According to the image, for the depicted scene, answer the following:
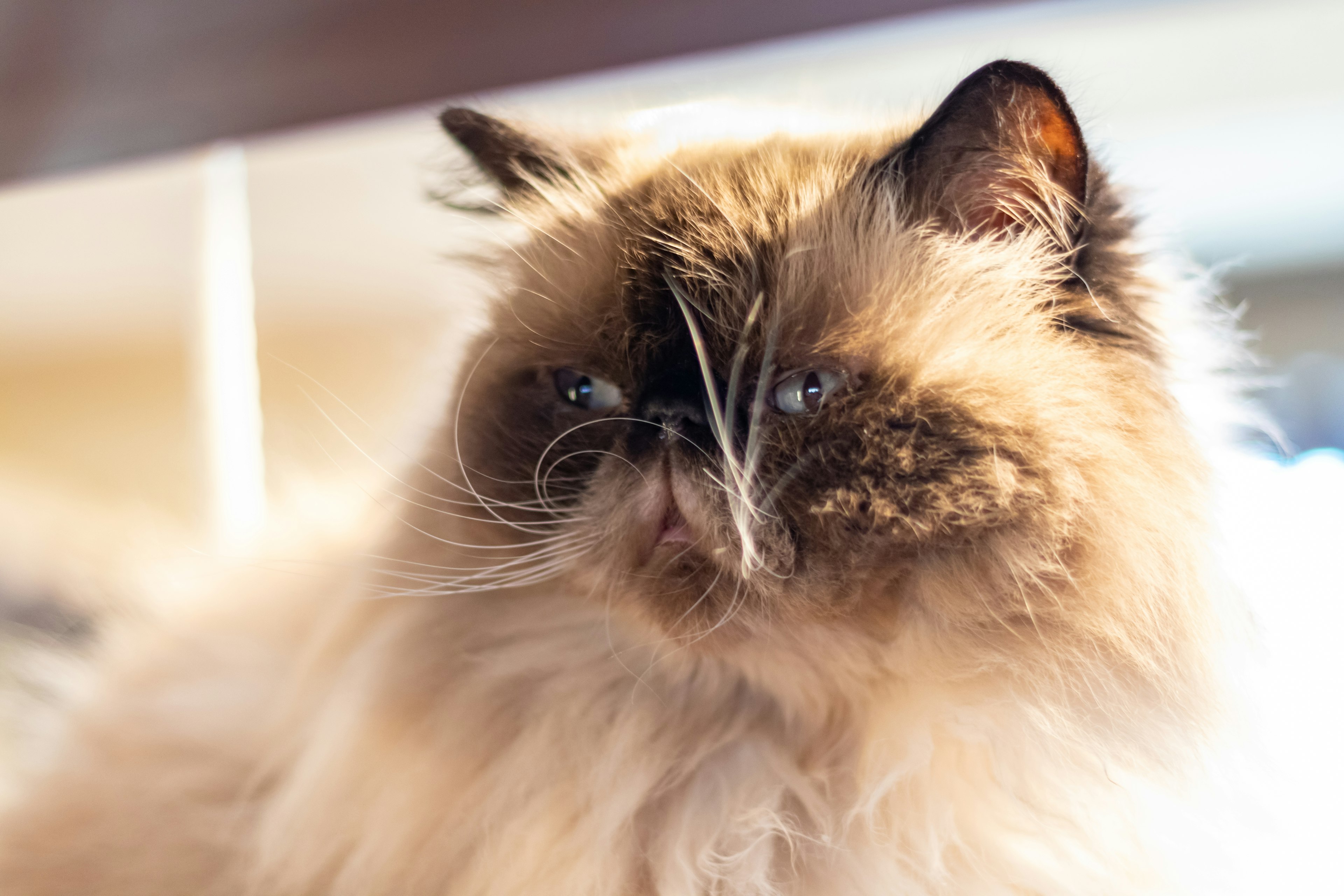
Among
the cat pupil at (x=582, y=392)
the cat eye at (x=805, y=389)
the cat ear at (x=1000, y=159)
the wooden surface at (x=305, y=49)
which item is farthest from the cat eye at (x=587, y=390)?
the wooden surface at (x=305, y=49)

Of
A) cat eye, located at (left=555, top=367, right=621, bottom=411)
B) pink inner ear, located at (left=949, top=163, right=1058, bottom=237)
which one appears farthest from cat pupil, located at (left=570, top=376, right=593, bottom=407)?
pink inner ear, located at (left=949, top=163, right=1058, bottom=237)

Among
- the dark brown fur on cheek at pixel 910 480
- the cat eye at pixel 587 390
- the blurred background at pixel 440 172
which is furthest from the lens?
the blurred background at pixel 440 172

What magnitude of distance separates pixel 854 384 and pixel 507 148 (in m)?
0.49

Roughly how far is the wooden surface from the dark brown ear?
119 millimetres

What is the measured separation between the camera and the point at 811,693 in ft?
2.53

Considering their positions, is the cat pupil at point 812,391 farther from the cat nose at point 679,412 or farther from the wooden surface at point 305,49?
the wooden surface at point 305,49

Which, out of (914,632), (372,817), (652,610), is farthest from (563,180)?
(372,817)

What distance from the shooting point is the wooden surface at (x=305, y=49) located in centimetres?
93

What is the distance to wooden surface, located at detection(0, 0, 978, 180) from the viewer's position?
3.04 ft

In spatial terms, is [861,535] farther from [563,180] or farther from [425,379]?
[425,379]

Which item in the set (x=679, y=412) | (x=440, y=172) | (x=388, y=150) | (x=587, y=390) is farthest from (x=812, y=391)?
(x=388, y=150)

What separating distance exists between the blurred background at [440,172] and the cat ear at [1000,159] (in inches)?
1.9

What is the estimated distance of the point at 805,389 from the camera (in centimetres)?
69

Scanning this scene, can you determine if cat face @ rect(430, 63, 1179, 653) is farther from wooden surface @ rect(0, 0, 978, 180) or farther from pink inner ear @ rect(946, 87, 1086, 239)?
wooden surface @ rect(0, 0, 978, 180)
